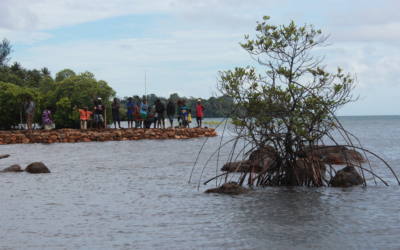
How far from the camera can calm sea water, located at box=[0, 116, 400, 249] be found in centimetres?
1002

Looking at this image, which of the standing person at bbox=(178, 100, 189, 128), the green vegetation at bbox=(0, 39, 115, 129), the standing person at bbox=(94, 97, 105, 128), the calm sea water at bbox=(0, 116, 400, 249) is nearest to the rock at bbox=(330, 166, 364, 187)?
the calm sea water at bbox=(0, 116, 400, 249)

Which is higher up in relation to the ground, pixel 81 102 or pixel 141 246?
pixel 81 102

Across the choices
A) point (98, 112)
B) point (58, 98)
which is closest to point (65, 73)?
point (58, 98)

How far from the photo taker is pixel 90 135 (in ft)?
127

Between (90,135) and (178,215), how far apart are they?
27048 millimetres

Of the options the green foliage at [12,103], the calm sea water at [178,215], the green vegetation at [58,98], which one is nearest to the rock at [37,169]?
the calm sea water at [178,215]

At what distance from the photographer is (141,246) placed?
32.0 feet

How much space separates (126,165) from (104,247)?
1415cm

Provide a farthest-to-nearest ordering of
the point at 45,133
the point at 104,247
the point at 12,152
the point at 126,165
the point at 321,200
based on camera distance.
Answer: the point at 45,133 → the point at 12,152 → the point at 126,165 → the point at 321,200 → the point at 104,247

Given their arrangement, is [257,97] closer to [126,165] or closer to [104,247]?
[104,247]

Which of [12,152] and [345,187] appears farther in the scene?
[12,152]

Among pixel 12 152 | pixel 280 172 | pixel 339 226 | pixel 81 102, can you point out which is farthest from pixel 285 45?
pixel 81 102

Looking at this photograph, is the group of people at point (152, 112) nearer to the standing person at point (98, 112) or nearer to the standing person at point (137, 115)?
the standing person at point (137, 115)

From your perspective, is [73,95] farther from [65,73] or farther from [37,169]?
[37,169]
